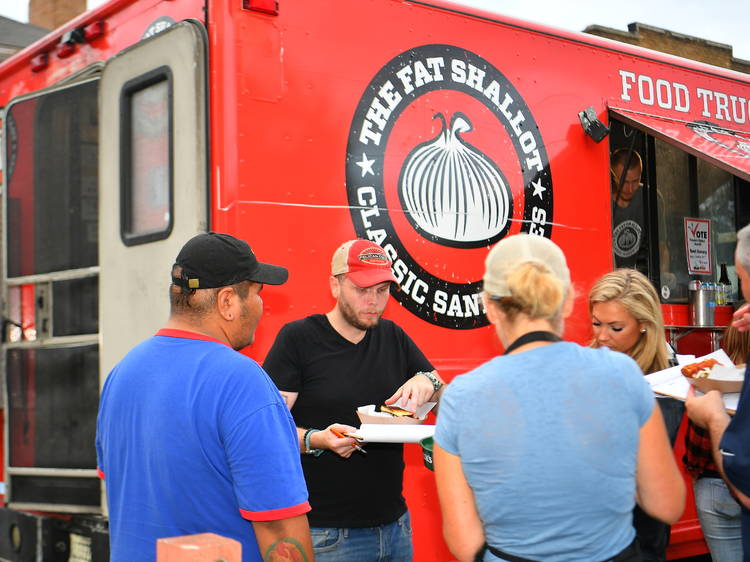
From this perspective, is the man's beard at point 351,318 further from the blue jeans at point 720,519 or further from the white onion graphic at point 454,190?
the blue jeans at point 720,519

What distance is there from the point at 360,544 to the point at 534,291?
4.99ft

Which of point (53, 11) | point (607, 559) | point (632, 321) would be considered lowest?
point (607, 559)

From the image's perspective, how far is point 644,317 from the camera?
3164 mm

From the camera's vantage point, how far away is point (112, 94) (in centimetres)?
378

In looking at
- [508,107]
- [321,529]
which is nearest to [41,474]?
[321,529]

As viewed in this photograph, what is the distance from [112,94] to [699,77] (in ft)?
10.8

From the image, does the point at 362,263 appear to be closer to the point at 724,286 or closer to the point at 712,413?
the point at 712,413

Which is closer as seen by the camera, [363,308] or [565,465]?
[565,465]

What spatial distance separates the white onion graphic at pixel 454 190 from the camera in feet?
12.5

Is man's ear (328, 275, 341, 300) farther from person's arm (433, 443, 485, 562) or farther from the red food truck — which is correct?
person's arm (433, 443, 485, 562)

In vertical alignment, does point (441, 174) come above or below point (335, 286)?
above

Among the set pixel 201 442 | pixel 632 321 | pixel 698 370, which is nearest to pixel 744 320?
pixel 698 370

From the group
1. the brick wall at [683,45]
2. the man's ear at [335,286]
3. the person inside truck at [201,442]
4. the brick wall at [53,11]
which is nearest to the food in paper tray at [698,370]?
the man's ear at [335,286]

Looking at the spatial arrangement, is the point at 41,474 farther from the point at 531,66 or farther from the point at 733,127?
the point at 733,127
